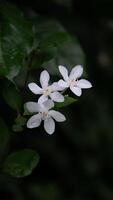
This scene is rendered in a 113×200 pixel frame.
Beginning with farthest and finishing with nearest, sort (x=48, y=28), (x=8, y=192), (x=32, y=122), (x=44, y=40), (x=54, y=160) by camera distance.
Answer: (x=54, y=160)
(x=8, y=192)
(x=48, y=28)
(x=44, y=40)
(x=32, y=122)

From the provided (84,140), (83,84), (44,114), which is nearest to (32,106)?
(44,114)

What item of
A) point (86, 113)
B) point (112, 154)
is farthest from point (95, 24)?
point (112, 154)

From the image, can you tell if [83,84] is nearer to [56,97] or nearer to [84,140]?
[56,97]

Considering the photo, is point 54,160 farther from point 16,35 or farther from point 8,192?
point 16,35

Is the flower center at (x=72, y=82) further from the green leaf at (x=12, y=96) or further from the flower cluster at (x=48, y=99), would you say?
the green leaf at (x=12, y=96)

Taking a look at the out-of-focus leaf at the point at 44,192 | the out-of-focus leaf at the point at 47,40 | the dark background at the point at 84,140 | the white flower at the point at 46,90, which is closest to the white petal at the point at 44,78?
the white flower at the point at 46,90

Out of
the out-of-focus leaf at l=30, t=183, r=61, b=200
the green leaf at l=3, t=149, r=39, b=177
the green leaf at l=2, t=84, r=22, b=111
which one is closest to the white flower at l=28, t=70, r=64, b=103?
the green leaf at l=2, t=84, r=22, b=111
